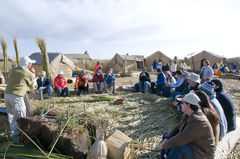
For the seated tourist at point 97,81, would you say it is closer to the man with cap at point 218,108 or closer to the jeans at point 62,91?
the jeans at point 62,91

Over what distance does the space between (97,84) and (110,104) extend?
8.60ft

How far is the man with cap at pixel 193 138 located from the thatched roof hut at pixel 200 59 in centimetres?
2212

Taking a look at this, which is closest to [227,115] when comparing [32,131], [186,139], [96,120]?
[186,139]

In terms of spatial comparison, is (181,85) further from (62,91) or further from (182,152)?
(62,91)

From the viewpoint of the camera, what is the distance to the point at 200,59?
22906 mm

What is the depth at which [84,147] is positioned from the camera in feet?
9.00

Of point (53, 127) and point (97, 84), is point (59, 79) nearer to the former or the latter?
point (97, 84)

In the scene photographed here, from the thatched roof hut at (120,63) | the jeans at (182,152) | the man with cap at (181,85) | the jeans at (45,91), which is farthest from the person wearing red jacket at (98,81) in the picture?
the thatched roof hut at (120,63)

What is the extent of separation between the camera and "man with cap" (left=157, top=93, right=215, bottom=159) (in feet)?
7.09

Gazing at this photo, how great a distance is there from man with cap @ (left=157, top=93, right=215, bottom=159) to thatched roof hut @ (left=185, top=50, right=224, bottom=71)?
2212cm

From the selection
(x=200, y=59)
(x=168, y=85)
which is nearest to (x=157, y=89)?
(x=168, y=85)

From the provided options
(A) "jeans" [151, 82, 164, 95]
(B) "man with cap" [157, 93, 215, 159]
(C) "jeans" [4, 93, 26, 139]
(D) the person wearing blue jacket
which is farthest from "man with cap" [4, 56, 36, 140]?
(A) "jeans" [151, 82, 164, 95]

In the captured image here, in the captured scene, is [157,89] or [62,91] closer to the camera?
[62,91]

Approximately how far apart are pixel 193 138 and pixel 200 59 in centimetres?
2265
